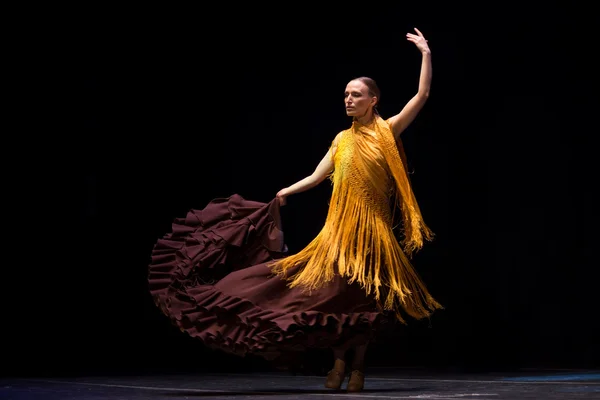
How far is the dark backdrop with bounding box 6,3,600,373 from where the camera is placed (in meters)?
4.92

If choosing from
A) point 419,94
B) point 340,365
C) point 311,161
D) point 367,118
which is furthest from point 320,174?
point 311,161

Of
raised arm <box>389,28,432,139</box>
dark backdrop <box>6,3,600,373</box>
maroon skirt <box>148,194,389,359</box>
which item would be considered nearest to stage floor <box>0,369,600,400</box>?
maroon skirt <box>148,194,389,359</box>

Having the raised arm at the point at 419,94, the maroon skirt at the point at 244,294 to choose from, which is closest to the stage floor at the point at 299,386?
the maroon skirt at the point at 244,294

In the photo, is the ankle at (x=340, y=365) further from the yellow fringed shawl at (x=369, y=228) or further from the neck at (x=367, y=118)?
the neck at (x=367, y=118)

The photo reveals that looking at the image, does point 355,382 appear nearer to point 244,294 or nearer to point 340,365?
point 340,365

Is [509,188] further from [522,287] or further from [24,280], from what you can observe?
[24,280]

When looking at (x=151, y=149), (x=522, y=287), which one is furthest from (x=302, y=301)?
(x=151, y=149)

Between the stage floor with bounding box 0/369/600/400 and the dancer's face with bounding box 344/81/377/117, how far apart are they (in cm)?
111

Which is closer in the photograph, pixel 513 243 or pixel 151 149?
pixel 513 243

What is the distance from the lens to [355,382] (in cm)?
357

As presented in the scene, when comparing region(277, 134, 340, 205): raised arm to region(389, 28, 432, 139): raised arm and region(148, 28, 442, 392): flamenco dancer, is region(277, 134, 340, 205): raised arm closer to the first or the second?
region(148, 28, 442, 392): flamenco dancer

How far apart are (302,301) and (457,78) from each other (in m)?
2.06

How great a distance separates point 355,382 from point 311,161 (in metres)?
2.07

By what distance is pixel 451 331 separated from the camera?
523cm
